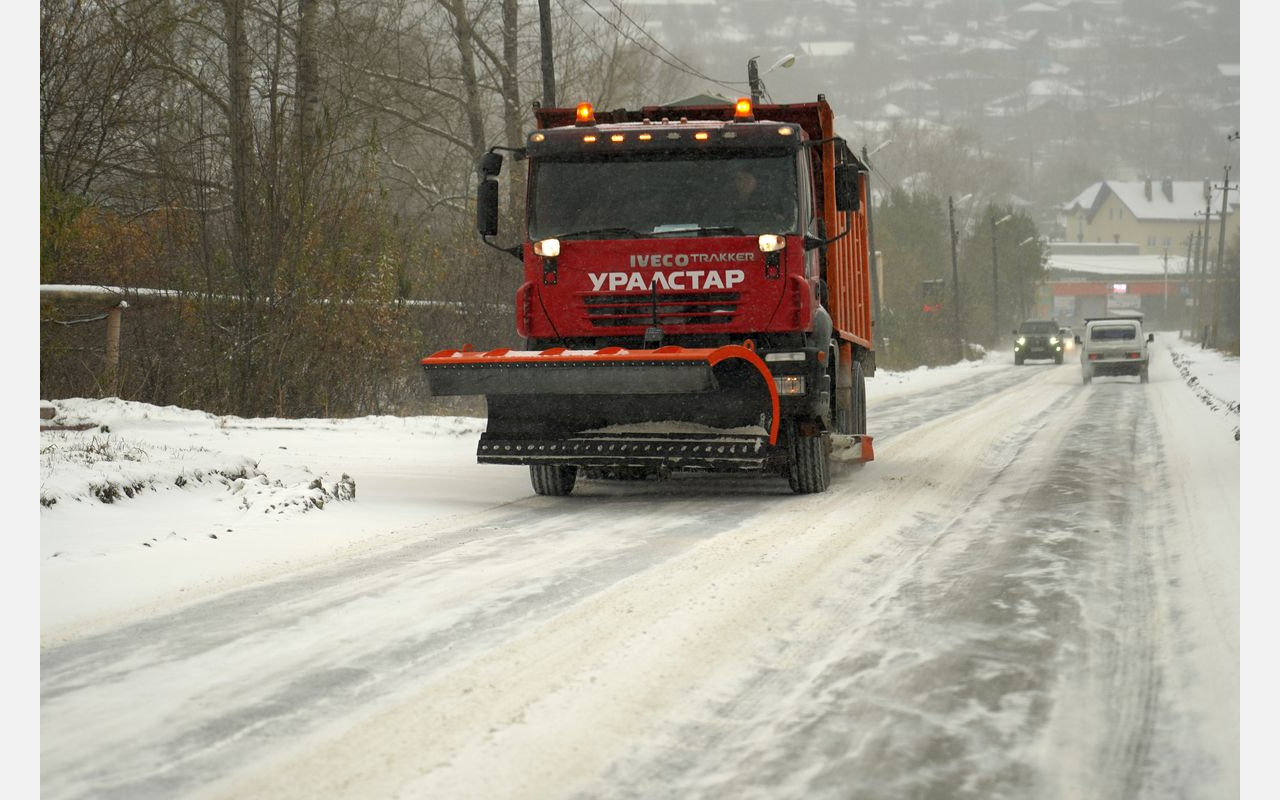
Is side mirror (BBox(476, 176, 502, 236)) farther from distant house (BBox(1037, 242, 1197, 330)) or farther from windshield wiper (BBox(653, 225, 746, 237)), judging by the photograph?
distant house (BBox(1037, 242, 1197, 330))

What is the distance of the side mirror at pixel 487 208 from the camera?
11.2m

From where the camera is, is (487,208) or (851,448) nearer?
(487,208)

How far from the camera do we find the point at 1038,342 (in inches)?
2111

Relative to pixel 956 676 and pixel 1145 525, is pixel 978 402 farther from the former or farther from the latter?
pixel 956 676

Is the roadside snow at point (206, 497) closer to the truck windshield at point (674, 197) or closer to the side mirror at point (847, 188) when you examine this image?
the truck windshield at point (674, 197)

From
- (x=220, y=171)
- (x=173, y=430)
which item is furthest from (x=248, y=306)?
(x=173, y=430)

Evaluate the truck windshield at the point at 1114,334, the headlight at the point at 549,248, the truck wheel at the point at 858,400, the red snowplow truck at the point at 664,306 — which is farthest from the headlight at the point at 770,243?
the truck windshield at the point at 1114,334

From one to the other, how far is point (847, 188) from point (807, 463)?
A: 7.27 ft

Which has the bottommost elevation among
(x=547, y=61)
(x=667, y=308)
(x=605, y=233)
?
(x=667, y=308)

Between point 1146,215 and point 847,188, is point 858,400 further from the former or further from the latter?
point 1146,215

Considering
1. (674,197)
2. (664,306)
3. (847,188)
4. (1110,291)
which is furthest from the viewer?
(1110,291)

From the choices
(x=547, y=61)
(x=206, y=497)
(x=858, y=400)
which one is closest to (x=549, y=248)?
(x=206, y=497)

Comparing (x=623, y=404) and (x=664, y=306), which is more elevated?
(x=664, y=306)

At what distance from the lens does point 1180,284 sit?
14400cm
